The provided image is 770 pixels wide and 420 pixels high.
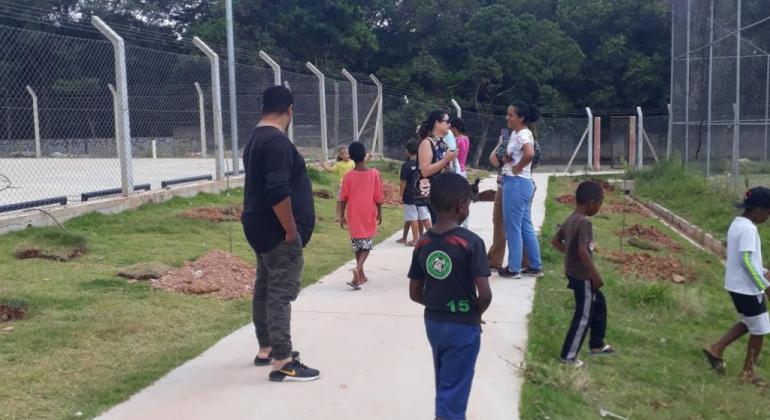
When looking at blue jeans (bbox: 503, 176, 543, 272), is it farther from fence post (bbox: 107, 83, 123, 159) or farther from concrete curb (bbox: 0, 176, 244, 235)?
fence post (bbox: 107, 83, 123, 159)

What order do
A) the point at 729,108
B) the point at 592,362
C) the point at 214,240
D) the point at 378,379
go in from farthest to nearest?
the point at 729,108, the point at 214,240, the point at 592,362, the point at 378,379

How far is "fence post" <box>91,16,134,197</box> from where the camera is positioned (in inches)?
422

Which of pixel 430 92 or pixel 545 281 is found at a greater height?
pixel 430 92

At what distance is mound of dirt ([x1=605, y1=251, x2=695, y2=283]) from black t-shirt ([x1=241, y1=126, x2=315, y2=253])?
5136 millimetres

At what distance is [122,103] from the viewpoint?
10773mm

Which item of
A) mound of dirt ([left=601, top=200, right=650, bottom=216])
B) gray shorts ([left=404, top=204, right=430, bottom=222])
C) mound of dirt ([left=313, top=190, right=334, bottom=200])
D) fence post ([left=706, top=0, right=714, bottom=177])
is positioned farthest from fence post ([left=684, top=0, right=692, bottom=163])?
gray shorts ([left=404, top=204, right=430, bottom=222])

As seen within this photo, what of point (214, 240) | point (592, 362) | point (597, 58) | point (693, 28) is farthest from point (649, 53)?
point (592, 362)

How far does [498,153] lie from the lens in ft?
24.9

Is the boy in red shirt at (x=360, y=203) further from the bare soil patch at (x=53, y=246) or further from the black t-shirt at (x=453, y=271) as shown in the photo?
the black t-shirt at (x=453, y=271)

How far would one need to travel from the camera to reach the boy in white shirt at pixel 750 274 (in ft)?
17.0

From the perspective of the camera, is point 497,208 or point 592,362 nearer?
point 592,362

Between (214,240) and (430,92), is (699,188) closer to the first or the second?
(214,240)

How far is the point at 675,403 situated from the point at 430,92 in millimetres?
33127

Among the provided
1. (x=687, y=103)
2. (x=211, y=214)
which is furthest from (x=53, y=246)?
(x=687, y=103)
